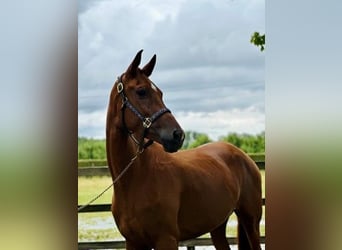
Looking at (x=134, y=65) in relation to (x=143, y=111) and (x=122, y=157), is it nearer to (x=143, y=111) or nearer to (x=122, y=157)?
(x=143, y=111)

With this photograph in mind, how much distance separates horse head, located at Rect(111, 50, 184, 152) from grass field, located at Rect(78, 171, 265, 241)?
23 cm

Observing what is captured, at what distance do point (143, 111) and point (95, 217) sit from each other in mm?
442

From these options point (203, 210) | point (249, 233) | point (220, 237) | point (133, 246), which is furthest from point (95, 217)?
point (249, 233)

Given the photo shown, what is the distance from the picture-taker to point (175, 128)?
1.82 meters

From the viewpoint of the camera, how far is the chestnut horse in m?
1.86

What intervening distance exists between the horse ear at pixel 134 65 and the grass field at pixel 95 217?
39 centimetres

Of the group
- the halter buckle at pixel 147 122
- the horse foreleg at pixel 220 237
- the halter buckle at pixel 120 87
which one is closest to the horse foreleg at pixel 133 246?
the horse foreleg at pixel 220 237

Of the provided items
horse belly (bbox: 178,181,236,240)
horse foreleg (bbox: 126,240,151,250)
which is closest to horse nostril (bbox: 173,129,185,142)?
horse belly (bbox: 178,181,236,240)

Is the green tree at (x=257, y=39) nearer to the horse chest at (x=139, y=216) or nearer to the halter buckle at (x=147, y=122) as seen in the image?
the halter buckle at (x=147, y=122)

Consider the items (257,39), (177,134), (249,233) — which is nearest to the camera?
(177,134)

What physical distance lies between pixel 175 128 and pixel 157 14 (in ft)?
1.50

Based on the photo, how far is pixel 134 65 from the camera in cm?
187

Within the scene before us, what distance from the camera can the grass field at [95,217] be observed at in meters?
1.98

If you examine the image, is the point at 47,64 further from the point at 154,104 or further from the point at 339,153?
the point at 339,153
